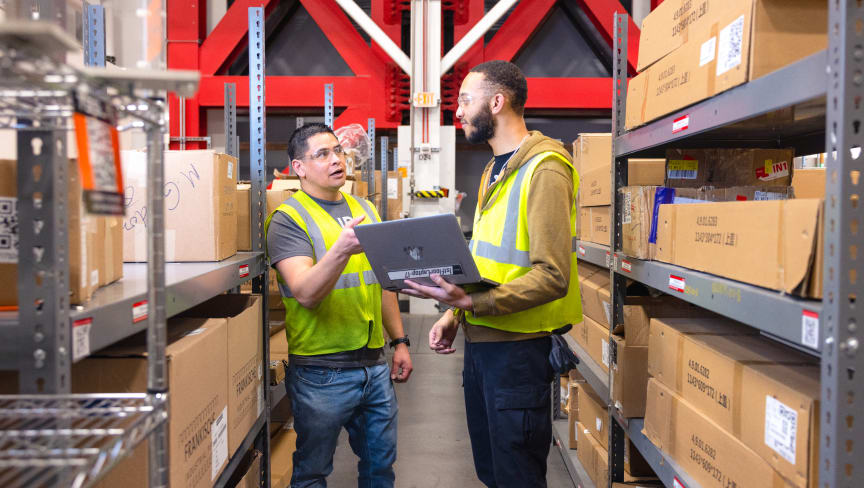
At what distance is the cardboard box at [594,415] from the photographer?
267 cm

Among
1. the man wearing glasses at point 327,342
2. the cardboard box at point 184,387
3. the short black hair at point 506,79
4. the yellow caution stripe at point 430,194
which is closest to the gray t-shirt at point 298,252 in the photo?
the man wearing glasses at point 327,342

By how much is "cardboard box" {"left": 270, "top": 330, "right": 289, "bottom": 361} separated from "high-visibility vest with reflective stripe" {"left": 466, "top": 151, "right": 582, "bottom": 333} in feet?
4.03

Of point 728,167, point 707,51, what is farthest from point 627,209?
point 707,51

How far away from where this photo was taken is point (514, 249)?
195 centimetres

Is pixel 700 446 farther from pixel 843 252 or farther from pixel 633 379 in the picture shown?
A: pixel 843 252

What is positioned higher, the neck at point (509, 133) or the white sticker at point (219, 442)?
the neck at point (509, 133)

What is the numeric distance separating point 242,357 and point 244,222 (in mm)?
644

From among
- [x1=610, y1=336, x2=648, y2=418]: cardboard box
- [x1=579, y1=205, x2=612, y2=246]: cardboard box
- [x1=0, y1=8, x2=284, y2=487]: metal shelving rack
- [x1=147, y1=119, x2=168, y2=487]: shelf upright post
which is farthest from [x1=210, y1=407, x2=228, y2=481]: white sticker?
[x1=579, y1=205, x2=612, y2=246]: cardboard box

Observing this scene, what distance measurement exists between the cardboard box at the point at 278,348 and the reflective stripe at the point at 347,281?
811 millimetres

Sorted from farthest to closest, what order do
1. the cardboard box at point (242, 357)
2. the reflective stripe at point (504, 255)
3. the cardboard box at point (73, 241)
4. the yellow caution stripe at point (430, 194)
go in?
the yellow caution stripe at point (430, 194)
the reflective stripe at point (504, 255)
the cardboard box at point (242, 357)
the cardboard box at point (73, 241)

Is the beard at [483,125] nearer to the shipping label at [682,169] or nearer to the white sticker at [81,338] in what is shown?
the shipping label at [682,169]

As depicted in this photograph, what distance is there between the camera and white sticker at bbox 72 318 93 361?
0.94 m

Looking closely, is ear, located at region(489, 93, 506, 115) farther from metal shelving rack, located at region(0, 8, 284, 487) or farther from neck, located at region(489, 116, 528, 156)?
metal shelving rack, located at region(0, 8, 284, 487)

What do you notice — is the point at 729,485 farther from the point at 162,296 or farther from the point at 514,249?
the point at 162,296
